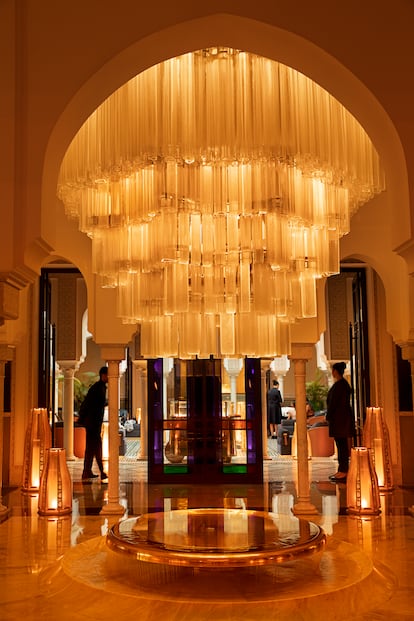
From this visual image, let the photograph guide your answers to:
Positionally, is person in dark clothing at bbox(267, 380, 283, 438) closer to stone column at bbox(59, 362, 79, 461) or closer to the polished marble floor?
stone column at bbox(59, 362, 79, 461)

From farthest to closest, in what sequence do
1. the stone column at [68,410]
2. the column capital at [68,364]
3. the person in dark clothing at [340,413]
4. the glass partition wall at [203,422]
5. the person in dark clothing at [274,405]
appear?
1. the person in dark clothing at [274,405]
2. the column capital at [68,364]
3. the stone column at [68,410]
4. the glass partition wall at [203,422]
5. the person in dark clothing at [340,413]

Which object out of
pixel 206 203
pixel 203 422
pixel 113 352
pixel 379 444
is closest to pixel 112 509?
pixel 113 352

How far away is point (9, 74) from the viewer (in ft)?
14.8

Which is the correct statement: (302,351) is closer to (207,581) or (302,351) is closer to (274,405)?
(207,581)

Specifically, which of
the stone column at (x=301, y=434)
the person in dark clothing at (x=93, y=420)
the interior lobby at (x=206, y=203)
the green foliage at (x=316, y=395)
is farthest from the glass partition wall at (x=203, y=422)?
the green foliage at (x=316, y=395)

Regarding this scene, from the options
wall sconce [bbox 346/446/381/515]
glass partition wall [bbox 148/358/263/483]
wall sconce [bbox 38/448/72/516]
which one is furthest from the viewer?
→ glass partition wall [bbox 148/358/263/483]

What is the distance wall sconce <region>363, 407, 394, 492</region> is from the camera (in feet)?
32.9

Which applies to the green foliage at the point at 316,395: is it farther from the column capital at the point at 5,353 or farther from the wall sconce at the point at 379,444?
the column capital at the point at 5,353

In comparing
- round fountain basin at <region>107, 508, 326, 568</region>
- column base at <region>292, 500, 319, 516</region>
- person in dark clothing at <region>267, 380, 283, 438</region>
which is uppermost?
person in dark clothing at <region>267, 380, 283, 438</region>

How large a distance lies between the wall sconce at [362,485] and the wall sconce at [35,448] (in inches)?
173

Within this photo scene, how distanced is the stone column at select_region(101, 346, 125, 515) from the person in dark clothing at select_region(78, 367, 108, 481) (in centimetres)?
216

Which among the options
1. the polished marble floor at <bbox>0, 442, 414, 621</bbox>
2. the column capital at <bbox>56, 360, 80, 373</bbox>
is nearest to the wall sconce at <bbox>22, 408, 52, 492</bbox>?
the polished marble floor at <bbox>0, 442, 414, 621</bbox>

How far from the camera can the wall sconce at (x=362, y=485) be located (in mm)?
8039

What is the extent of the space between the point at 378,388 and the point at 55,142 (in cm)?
829
